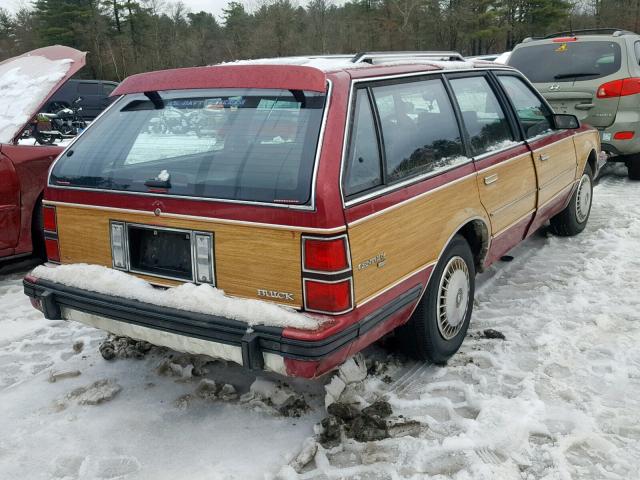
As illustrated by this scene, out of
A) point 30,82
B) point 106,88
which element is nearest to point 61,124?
point 30,82

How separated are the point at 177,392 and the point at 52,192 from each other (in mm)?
1306

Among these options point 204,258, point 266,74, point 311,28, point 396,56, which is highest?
point 311,28

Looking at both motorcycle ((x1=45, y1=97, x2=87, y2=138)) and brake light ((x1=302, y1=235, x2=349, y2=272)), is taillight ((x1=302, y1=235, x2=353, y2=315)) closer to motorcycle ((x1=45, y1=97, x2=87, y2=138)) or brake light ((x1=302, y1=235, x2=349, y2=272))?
brake light ((x1=302, y1=235, x2=349, y2=272))

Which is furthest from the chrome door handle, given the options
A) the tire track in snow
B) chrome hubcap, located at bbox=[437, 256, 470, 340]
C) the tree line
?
the tree line

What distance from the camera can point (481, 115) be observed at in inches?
154

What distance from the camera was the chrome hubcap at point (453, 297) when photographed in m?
3.35

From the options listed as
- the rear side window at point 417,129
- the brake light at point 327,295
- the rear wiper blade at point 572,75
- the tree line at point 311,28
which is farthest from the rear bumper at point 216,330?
the tree line at point 311,28

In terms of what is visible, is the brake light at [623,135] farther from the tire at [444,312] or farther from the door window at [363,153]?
the door window at [363,153]

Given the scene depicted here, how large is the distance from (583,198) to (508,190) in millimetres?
2230

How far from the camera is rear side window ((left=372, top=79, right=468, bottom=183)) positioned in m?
2.93

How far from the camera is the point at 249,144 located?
2723mm

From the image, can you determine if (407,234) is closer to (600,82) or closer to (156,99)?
(156,99)

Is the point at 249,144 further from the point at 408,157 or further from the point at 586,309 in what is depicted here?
the point at 586,309

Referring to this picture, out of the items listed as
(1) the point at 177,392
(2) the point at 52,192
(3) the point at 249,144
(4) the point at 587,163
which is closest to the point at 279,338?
(3) the point at 249,144
